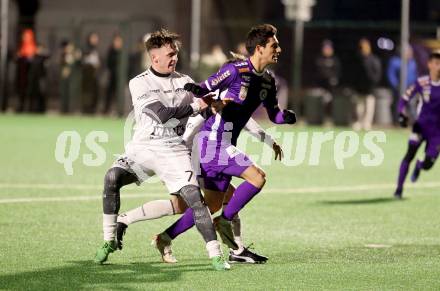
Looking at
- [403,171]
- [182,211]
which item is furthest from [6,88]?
[182,211]

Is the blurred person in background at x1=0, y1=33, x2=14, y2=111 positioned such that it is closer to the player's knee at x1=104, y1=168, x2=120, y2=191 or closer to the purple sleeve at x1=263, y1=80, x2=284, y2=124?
the purple sleeve at x1=263, y1=80, x2=284, y2=124

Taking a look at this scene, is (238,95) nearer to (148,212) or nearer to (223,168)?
(223,168)

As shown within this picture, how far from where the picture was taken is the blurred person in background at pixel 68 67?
33.6m

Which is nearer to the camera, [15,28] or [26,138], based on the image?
[26,138]

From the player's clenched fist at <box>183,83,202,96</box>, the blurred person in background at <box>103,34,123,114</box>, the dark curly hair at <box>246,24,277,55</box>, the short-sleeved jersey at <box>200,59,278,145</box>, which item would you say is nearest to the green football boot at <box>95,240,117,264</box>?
the short-sleeved jersey at <box>200,59,278,145</box>

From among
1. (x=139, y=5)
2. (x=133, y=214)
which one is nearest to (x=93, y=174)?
(x=133, y=214)

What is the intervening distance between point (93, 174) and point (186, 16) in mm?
18090

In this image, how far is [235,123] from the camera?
34.2 ft

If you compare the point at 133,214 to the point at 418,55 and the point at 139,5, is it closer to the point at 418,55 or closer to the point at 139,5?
the point at 418,55

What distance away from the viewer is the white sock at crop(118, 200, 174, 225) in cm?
1011

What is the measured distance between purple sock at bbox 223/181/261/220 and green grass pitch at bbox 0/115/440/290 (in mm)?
478

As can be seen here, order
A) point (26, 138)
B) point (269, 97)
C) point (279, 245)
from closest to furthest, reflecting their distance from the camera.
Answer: point (269, 97)
point (279, 245)
point (26, 138)

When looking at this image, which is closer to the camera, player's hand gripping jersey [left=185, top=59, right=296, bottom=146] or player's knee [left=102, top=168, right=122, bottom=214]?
player's knee [left=102, top=168, right=122, bottom=214]

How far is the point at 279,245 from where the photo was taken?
11398 mm
